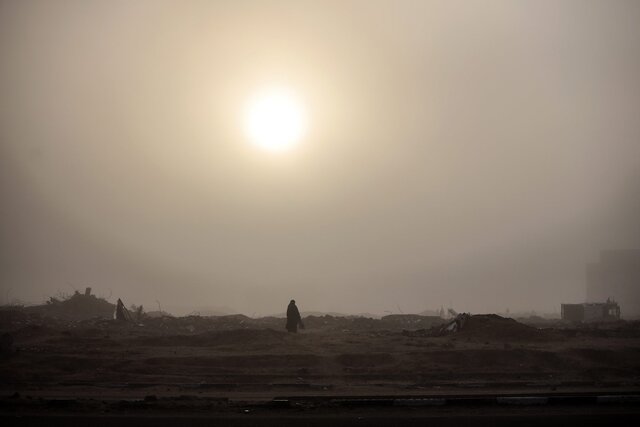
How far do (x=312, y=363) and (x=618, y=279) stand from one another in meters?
101

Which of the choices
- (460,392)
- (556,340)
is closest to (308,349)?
(460,392)

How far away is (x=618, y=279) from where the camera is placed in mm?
107688

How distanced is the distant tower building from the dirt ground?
266 ft

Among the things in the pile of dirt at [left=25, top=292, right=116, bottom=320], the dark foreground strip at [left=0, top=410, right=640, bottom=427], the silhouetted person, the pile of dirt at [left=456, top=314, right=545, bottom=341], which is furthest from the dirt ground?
the pile of dirt at [left=25, top=292, right=116, bottom=320]

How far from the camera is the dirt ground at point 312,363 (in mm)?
16719

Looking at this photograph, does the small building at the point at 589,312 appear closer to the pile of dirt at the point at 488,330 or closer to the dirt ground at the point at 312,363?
the dirt ground at the point at 312,363

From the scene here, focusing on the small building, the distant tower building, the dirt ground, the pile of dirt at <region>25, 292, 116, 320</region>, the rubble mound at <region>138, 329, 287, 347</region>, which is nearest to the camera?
the dirt ground

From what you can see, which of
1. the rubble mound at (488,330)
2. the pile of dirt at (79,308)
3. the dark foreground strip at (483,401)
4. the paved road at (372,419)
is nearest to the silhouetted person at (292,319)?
the rubble mound at (488,330)

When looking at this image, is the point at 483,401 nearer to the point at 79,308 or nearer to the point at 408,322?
the point at 408,322

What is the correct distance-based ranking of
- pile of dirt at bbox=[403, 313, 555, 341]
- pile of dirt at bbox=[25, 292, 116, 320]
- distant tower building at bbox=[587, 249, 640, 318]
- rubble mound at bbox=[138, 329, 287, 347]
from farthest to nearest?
distant tower building at bbox=[587, 249, 640, 318]
pile of dirt at bbox=[25, 292, 116, 320]
pile of dirt at bbox=[403, 313, 555, 341]
rubble mound at bbox=[138, 329, 287, 347]

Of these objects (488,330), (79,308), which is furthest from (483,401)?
(79,308)

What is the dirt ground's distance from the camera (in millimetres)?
16719

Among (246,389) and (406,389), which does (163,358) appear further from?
(406,389)

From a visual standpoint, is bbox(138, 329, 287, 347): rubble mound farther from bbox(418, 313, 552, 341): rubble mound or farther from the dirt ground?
bbox(418, 313, 552, 341): rubble mound
